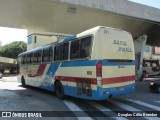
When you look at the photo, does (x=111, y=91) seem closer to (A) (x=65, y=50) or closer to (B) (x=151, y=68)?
(A) (x=65, y=50)

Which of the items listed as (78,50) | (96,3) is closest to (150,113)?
(78,50)

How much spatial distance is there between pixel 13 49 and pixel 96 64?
229ft

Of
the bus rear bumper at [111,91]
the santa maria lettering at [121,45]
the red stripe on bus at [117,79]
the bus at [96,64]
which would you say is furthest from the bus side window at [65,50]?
the bus rear bumper at [111,91]

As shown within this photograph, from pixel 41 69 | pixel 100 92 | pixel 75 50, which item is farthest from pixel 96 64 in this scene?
pixel 41 69

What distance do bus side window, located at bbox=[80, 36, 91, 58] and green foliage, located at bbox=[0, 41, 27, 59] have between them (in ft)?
220

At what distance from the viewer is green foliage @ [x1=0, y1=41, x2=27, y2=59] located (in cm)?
7531

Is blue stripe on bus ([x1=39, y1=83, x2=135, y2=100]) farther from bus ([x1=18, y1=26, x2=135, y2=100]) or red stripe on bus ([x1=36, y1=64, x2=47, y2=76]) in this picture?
red stripe on bus ([x1=36, y1=64, x2=47, y2=76])

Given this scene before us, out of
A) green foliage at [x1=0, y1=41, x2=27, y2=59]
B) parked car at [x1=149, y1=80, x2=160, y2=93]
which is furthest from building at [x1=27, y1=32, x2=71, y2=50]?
parked car at [x1=149, y1=80, x2=160, y2=93]

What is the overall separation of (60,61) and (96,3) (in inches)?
210

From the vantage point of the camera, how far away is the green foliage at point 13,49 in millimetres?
75312

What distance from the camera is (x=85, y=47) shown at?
9.99 m

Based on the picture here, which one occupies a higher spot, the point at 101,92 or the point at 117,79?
the point at 117,79

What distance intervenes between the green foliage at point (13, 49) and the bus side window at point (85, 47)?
220 feet

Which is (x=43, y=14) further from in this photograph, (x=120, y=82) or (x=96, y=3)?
(x=120, y=82)
